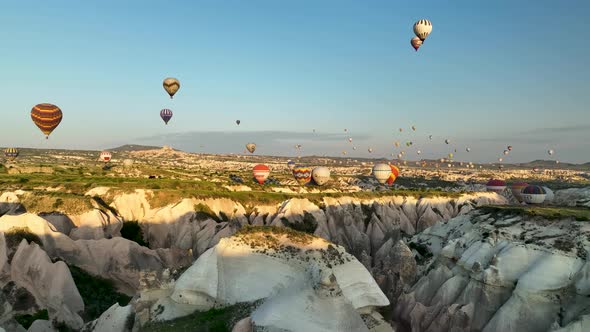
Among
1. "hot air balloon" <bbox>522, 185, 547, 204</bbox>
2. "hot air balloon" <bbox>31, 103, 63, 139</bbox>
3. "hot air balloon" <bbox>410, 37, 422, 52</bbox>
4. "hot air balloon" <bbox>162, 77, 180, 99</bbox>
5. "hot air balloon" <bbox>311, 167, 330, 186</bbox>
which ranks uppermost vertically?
"hot air balloon" <bbox>410, 37, 422, 52</bbox>

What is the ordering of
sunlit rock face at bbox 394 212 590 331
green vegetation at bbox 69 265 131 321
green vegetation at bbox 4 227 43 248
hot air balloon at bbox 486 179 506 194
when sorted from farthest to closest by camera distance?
hot air balloon at bbox 486 179 506 194 < green vegetation at bbox 4 227 43 248 < green vegetation at bbox 69 265 131 321 < sunlit rock face at bbox 394 212 590 331

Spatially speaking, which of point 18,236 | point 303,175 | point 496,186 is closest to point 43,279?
point 18,236

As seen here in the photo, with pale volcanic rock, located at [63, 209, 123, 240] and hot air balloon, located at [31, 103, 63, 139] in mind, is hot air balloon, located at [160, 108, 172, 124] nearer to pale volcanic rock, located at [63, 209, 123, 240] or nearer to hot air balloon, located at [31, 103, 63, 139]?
hot air balloon, located at [31, 103, 63, 139]

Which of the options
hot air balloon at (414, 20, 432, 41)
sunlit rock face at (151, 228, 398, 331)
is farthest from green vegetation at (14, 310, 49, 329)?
hot air balloon at (414, 20, 432, 41)

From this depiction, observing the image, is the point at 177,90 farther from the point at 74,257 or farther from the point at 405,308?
the point at 405,308

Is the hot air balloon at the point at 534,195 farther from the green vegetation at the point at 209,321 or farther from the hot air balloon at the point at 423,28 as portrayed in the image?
the green vegetation at the point at 209,321

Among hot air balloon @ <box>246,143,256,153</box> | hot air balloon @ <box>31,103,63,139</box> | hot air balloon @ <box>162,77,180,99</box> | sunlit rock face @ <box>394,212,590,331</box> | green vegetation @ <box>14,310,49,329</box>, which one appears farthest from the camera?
hot air balloon @ <box>246,143,256,153</box>

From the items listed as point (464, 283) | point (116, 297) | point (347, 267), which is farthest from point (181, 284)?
point (464, 283)

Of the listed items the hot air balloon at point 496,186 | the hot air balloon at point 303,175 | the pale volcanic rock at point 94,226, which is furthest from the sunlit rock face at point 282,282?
the hot air balloon at point 496,186
